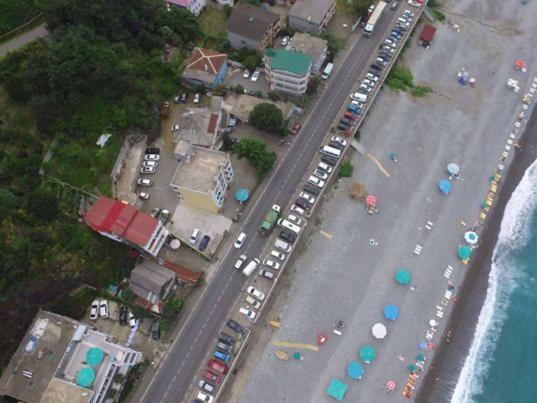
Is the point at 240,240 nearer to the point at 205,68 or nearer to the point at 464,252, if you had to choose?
the point at 205,68

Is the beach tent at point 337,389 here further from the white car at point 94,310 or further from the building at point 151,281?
the white car at point 94,310

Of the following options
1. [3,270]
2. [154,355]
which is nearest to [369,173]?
[154,355]

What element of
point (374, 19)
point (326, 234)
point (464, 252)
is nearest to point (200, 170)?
point (326, 234)

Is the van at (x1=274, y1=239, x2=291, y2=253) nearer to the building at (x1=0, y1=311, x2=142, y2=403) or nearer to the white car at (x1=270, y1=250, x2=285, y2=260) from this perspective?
the white car at (x1=270, y1=250, x2=285, y2=260)

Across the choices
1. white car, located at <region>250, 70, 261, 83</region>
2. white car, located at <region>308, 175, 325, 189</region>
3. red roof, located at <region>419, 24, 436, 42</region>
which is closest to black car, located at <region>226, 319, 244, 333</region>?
white car, located at <region>308, 175, 325, 189</region>

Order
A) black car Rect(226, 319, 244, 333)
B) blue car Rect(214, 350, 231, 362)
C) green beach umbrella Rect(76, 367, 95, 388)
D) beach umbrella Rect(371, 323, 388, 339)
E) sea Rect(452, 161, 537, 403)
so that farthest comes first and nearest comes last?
1. beach umbrella Rect(371, 323, 388, 339)
2. sea Rect(452, 161, 537, 403)
3. black car Rect(226, 319, 244, 333)
4. blue car Rect(214, 350, 231, 362)
5. green beach umbrella Rect(76, 367, 95, 388)

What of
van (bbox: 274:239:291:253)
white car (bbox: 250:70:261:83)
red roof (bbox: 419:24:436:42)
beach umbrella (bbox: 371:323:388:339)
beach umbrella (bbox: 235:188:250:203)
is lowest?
beach umbrella (bbox: 371:323:388:339)
